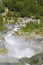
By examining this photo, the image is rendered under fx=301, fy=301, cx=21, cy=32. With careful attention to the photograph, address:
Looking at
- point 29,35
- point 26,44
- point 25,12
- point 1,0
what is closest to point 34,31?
point 29,35

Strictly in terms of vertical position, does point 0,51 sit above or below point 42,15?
below

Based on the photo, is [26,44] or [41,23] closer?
[26,44]

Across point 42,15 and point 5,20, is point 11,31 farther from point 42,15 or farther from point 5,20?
point 42,15

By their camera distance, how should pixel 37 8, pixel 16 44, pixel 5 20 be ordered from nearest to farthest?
pixel 16 44
pixel 5 20
pixel 37 8

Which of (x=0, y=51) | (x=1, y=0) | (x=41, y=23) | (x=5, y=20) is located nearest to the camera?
(x=0, y=51)

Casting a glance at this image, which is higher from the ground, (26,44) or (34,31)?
(34,31)

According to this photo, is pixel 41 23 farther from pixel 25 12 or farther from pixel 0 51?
pixel 0 51

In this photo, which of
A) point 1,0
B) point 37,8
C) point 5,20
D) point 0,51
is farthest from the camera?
point 1,0

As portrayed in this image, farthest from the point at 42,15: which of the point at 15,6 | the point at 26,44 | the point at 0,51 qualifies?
the point at 0,51

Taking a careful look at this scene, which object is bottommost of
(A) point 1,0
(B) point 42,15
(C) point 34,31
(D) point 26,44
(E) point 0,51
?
(E) point 0,51
